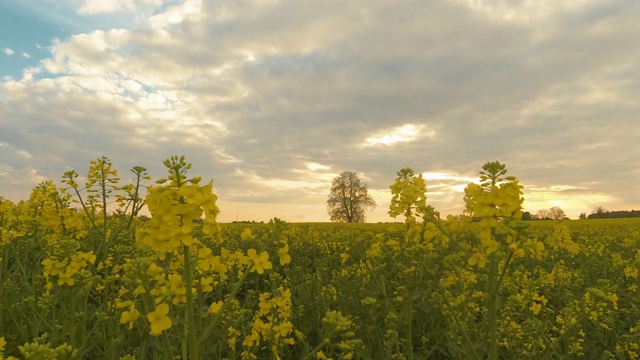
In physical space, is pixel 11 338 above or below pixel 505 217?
below

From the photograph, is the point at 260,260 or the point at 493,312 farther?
the point at 493,312

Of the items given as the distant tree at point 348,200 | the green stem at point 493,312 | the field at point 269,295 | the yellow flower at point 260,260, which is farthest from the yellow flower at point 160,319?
the distant tree at point 348,200

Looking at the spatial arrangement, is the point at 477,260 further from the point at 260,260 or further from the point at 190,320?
the point at 190,320

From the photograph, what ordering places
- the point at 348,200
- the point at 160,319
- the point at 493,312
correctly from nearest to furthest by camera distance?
1. the point at 160,319
2. the point at 493,312
3. the point at 348,200

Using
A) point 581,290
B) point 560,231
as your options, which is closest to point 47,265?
point 581,290

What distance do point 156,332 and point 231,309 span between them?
8.11ft

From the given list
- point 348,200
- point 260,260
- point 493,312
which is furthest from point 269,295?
point 348,200

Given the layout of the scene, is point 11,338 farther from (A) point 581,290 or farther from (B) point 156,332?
(A) point 581,290

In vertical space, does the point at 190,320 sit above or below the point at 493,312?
above

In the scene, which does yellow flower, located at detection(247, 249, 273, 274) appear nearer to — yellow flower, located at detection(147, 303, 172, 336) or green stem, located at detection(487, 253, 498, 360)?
yellow flower, located at detection(147, 303, 172, 336)

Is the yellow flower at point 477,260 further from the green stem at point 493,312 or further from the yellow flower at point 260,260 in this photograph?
the yellow flower at point 260,260

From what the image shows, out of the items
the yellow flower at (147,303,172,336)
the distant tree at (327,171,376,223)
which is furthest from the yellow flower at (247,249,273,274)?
the distant tree at (327,171,376,223)

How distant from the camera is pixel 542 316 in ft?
20.6

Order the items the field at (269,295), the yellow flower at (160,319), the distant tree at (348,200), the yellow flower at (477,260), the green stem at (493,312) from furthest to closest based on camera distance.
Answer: the distant tree at (348,200), the yellow flower at (477,260), the green stem at (493,312), the field at (269,295), the yellow flower at (160,319)
